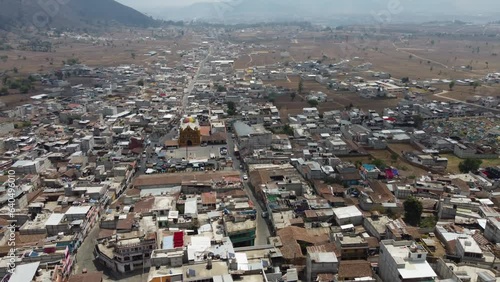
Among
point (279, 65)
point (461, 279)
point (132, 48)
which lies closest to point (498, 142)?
point (461, 279)

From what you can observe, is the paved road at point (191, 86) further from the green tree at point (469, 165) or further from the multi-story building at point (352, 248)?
the multi-story building at point (352, 248)

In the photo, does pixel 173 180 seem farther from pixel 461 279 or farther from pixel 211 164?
pixel 461 279

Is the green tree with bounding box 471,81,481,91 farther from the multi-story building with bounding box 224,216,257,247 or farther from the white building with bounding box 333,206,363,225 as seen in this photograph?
the multi-story building with bounding box 224,216,257,247

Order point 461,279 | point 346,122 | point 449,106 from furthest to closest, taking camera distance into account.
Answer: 1. point 449,106
2. point 346,122
3. point 461,279

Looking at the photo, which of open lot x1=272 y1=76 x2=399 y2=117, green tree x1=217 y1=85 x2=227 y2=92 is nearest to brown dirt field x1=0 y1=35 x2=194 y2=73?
green tree x1=217 y1=85 x2=227 y2=92

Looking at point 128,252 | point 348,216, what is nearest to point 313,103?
point 348,216

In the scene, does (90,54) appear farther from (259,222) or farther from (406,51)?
(259,222)
